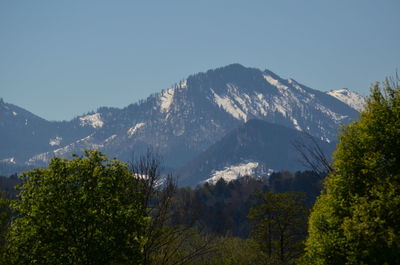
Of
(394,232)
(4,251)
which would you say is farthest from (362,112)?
(4,251)

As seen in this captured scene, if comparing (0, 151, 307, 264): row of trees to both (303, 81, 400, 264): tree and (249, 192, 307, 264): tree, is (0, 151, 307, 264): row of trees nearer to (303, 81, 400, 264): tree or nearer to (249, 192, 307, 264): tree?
(303, 81, 400, 264): tree

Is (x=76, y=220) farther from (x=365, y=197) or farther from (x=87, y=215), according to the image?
(x=365, y=197)

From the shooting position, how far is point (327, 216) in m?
32.5

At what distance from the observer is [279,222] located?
59906 mm

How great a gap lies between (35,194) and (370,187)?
19609mm

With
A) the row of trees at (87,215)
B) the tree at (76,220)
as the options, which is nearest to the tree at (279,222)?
the row of trees at (87,215)

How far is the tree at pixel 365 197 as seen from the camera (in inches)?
1163

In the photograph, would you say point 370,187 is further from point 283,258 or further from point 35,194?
point 283,258

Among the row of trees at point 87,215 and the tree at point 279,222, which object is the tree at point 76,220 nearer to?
the row of trees at point 87,215

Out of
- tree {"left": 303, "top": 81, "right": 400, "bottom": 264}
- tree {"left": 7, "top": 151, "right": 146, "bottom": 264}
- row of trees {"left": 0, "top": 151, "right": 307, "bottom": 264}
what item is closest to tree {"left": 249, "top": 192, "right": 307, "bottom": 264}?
tree {"left": 303, "top": 81, "right": 400, "bottom": 264}

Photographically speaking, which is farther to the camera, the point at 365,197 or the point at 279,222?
the point at 279,222

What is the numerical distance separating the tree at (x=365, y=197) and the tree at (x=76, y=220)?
1093 cm

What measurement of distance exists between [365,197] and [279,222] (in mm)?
29584

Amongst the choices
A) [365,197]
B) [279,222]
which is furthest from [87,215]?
[279,222]
